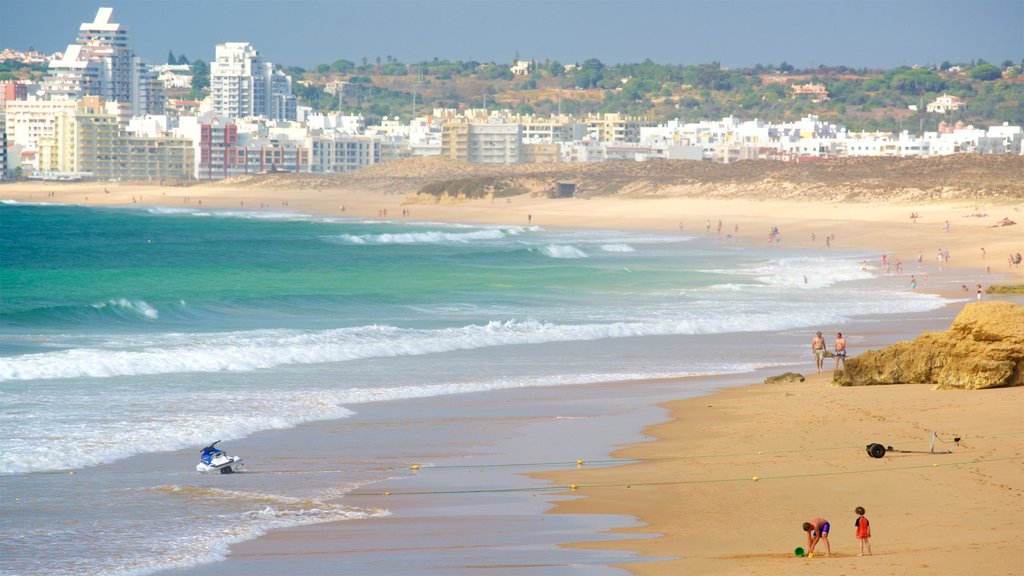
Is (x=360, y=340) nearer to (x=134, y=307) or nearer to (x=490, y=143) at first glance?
(x=134, y=307)

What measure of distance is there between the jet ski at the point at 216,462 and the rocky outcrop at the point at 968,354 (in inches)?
358

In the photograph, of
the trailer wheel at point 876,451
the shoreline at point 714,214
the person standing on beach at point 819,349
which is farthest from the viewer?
the shoreline at point 714,214

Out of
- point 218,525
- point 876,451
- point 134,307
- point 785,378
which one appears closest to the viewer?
point 218,525

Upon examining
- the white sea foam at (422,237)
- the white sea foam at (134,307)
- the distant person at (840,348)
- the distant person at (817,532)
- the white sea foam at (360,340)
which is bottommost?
the white sea foam at (422,237)

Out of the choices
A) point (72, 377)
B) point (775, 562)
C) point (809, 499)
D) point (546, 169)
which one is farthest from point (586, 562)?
point (546, 169)

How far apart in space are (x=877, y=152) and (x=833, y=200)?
6017cm

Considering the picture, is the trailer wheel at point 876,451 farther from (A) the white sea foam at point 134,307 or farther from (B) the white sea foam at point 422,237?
(B) the white sea foam at point 422,237

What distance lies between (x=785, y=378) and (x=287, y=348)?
8.97m

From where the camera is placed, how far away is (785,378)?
20.0m

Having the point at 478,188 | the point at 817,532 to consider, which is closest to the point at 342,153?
the point at 478,188

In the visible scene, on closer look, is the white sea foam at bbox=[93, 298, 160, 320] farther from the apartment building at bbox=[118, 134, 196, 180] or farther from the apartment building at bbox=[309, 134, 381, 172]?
the apartment building at bbox=[118, 134, 196, 180]

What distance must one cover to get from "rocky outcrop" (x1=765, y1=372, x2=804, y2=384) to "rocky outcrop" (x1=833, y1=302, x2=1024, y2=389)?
1589mm

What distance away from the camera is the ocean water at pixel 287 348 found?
1232 cm

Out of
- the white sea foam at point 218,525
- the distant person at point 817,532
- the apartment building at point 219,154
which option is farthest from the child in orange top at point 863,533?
the apartment building at point 219,154
